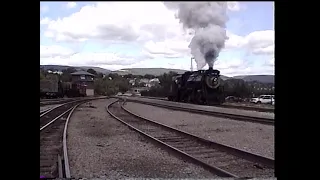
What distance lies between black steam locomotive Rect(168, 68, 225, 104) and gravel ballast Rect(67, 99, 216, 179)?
17.2 metres

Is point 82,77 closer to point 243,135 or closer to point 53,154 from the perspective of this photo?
point 243,135

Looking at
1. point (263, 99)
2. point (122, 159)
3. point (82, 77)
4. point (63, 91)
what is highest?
point (82, 77)

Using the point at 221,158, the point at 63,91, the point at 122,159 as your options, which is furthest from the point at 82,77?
the point at 63,91

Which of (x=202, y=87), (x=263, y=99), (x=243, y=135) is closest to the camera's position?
(x=243, y=135)

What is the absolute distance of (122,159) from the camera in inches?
334

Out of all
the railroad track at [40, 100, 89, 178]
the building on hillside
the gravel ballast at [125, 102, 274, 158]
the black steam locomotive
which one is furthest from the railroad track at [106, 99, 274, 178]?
the black steam locomotive

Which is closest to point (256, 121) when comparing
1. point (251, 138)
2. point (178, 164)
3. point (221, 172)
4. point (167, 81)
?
point (251, 138)

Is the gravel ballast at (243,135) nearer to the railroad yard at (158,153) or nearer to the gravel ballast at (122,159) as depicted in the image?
the railroad yard at (158,153)

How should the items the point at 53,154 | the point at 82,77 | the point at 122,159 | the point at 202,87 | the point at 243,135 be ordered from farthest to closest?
the point at 202,87 → the point at 82,77 → the point at 243,135 → the point at 53,154 → the point at 122,159

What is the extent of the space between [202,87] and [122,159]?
21.5 m

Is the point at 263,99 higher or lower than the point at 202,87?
lower

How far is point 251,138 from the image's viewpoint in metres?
11.4
